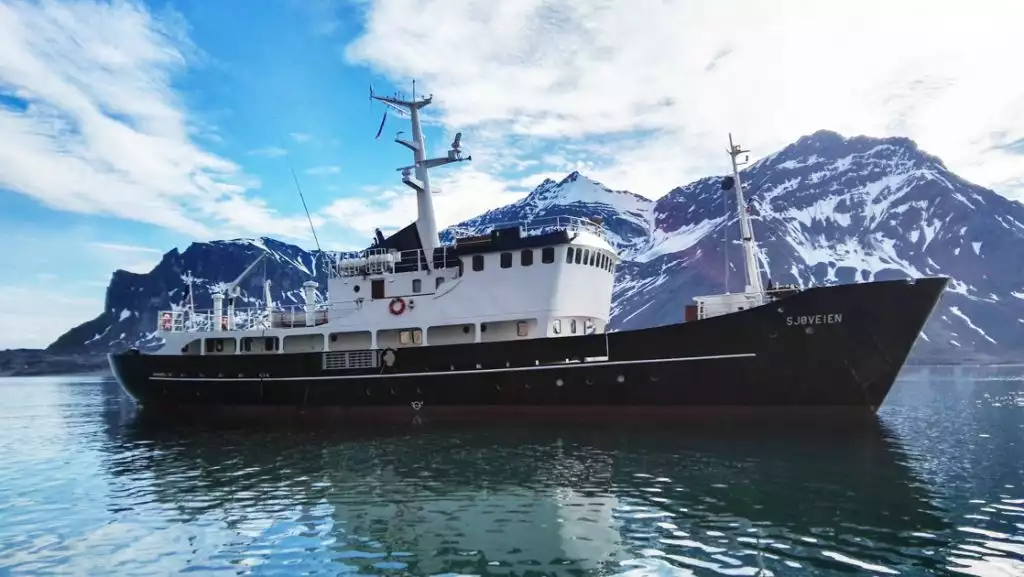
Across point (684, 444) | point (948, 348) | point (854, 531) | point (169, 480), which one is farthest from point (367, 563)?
point (948, 348)

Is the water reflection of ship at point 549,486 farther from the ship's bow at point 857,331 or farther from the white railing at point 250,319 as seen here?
the white railing at point 250,319

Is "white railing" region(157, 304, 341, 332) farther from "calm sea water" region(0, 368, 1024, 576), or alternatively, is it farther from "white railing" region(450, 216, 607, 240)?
"calm sea water" region(0, 368, 1024, 576)

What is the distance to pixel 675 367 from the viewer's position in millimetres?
21531

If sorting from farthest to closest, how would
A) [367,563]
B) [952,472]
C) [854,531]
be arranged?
[952,472] < [854,531] < [367,563]

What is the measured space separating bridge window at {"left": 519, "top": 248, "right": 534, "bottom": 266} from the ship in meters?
0.04

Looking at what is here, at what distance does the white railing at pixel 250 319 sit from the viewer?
28242 mm

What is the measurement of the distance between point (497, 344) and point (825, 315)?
11.1m

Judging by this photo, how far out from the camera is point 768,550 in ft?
29.8

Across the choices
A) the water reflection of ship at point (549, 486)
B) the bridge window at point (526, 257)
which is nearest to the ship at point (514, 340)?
the bridge window at point (526, 257)

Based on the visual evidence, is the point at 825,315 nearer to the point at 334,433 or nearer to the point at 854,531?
the point at 854,531

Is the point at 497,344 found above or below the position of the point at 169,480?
above

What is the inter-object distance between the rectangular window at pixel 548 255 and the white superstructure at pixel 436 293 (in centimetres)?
4

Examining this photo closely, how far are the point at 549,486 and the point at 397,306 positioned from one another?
14574 mm

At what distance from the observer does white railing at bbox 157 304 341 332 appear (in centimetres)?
2824
